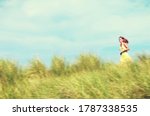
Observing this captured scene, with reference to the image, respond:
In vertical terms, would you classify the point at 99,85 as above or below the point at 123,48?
below

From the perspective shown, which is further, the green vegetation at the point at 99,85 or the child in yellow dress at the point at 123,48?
the child in yellow dress at the point at 123,48

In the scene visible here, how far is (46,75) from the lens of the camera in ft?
47.3

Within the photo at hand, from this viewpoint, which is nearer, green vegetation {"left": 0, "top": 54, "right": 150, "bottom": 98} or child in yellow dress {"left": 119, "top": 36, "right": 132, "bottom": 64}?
green vegetation {"left": 0, "top": 54, "right": 150, "bottom": 98}

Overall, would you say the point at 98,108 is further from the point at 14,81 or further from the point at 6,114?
the point at 14,81

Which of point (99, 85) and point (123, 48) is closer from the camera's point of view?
point (99, 85)

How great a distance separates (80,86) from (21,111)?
1792mm

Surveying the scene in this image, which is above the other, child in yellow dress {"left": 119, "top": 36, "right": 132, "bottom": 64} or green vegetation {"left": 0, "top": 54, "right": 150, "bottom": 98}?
child in yellow dress {"left": 119, "top": 36, "right": 132, "bottom": 64}

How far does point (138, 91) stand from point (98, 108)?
46.9 inches

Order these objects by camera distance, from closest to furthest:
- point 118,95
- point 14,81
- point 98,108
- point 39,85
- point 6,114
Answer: point 98,108
point 6,114
point 118,95
point 39,85
point 14,81

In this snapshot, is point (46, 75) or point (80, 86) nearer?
point (80, 86)

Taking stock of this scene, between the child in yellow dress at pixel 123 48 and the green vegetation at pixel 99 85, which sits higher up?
the child in yellow dress at pixel 123 48

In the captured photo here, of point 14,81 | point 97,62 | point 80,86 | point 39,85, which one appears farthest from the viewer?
point 97,62

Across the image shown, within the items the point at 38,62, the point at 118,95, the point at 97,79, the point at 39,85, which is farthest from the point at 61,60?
the point at 118,95

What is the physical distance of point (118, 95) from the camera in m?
8.85
